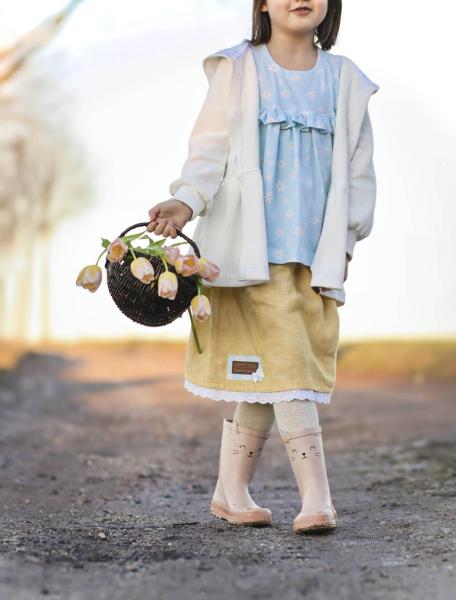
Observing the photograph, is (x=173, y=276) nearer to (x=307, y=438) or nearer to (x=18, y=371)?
(x=307, y=438)

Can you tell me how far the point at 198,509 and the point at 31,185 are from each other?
8586mm

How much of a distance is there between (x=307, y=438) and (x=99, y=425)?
338 cm

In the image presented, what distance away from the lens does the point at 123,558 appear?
80.2 inches

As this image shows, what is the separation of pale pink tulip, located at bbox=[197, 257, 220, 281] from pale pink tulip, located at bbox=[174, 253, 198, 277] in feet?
0.10

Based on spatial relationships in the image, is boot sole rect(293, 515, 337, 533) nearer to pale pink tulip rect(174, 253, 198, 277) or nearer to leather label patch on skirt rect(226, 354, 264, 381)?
leather label patch on skirt rect(226, 354, 264, 381)

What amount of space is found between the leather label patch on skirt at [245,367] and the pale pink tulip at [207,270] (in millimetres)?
236

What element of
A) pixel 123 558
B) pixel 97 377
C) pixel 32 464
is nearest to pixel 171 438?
pixel 32 464

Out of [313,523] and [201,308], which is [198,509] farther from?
[201,308]

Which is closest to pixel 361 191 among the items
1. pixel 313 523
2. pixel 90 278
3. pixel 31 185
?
pixel 90 278

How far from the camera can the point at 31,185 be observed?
11070 mm

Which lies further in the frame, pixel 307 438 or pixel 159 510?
pixel 159 510

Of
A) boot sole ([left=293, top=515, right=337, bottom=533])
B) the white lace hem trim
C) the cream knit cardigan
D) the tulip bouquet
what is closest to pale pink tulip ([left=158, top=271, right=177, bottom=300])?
the tulip bouquet

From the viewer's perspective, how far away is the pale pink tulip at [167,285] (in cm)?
226

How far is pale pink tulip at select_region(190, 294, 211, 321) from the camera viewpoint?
7.66 feet
